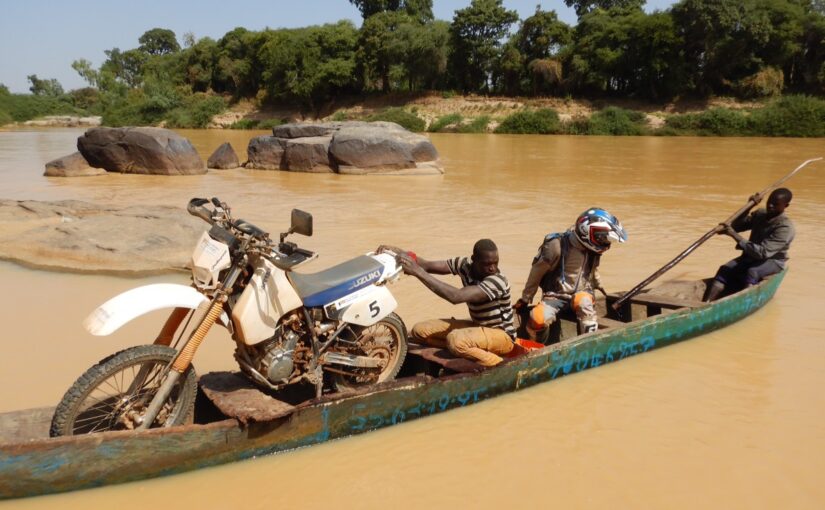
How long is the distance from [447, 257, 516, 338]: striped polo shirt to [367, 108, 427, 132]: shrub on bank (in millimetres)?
35511

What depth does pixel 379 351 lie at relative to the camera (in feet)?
14.3

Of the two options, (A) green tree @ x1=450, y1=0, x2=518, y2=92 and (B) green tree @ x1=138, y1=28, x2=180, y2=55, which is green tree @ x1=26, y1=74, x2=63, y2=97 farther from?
(A) green tree @ x1=450, y1=0, x2=518, y2=92

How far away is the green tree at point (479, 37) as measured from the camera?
146 feet

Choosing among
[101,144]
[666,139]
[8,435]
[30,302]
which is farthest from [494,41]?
[8,435]

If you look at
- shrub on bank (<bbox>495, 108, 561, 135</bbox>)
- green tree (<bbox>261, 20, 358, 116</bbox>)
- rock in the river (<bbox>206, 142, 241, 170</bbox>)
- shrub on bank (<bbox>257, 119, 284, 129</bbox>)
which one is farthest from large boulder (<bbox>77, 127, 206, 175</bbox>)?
green tree (<bbox>261, 20, 358, 116</bbox>)

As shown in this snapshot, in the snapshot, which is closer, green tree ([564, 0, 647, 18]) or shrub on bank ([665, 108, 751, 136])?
shrub on bank ([665, 108, 751, 136])

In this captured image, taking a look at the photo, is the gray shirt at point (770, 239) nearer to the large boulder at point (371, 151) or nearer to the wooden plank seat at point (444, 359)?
the wooden plank seat at point (444, 359)

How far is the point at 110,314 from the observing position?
3.28m

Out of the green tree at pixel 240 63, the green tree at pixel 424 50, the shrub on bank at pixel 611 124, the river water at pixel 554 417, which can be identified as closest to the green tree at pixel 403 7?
the green tree at pixel 424 50

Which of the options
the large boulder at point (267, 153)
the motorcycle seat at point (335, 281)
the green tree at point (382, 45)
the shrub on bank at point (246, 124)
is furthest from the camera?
the shrub on bank at point (246, 124)

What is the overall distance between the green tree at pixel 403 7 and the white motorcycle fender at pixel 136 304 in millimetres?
48244

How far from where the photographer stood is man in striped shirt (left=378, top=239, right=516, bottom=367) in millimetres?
4281

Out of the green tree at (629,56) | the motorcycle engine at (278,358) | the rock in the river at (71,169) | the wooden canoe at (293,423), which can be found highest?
the green tree at (629,56)

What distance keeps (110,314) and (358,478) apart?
62.4 inches
